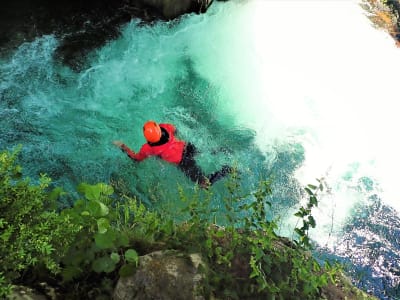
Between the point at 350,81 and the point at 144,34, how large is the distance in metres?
4.94

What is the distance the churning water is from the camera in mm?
6031

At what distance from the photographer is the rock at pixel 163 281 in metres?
2.57

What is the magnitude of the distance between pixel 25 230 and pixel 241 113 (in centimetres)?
584

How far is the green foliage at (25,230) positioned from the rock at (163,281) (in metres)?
0.50

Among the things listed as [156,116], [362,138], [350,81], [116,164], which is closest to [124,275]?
[116,164]

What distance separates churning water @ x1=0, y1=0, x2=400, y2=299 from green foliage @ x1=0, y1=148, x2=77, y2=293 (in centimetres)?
306

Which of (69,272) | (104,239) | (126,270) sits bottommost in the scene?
(69,272)

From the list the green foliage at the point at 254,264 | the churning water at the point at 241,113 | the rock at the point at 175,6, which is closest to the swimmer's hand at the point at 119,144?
the churning water at the point at 241,113

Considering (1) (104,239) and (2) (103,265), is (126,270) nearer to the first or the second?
(2) (103,265)

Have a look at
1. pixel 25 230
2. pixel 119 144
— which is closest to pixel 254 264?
pixel 25 230

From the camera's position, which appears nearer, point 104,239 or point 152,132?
point 104,239

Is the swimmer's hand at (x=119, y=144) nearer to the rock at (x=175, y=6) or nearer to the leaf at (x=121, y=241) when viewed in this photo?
the leaf at (x=121, y=241)

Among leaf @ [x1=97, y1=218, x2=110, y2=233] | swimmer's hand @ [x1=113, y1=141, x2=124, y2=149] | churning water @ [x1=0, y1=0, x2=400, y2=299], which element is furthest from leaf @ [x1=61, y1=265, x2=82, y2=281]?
swimmer's hand @ [x1=113, y1=141, x2=124, y2=149]

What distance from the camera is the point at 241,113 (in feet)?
25.1
